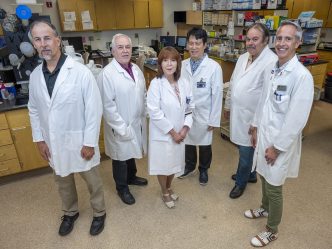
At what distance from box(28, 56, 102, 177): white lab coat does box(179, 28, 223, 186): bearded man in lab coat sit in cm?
86

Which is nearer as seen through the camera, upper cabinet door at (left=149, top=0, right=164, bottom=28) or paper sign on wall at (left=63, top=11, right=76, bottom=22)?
paper sign on wall at (left=63, top=11, right=76, bottom=22)

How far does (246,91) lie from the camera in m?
1.92

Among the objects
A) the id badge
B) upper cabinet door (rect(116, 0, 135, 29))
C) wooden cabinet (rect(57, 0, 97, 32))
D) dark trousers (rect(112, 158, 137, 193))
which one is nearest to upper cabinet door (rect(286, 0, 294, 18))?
upper cabinet door (rect(116, 0, 135, 29))

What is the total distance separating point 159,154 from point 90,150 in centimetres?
51

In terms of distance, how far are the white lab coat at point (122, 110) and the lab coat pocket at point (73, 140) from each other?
11.7 inches

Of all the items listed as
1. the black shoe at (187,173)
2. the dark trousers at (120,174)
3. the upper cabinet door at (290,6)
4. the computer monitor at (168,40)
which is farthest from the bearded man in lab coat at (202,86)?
the upper cabinet door at (290,6)

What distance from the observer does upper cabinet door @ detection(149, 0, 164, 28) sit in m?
5.78

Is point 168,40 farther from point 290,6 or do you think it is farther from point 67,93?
point 67,93

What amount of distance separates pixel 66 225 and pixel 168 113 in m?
1.17

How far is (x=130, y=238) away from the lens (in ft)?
6.03

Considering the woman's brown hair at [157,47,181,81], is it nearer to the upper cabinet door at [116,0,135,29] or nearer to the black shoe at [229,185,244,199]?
the black shoe at [229,185,244,199]

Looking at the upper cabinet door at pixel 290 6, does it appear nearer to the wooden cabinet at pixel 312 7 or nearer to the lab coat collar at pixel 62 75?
the wooden cabinet at pixel 312 7

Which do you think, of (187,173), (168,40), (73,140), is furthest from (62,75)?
(168,40)

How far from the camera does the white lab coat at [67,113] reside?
149 centimetres
